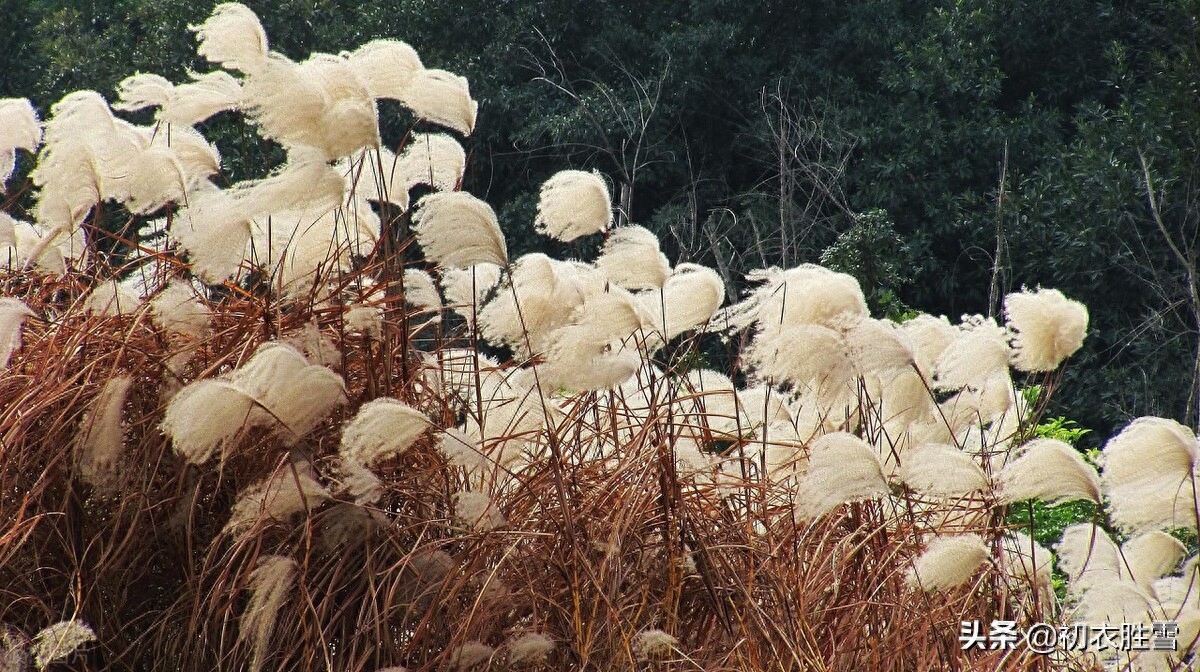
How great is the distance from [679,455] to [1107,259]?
9.67 m

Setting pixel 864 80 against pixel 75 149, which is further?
pixel 864 80

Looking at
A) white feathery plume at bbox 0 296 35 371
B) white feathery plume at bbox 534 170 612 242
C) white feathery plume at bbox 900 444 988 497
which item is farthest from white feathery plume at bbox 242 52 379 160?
white feathery plume at bbox 900 444 988 497

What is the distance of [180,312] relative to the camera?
8.93ft

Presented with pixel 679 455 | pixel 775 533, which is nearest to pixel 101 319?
pixel 679 455

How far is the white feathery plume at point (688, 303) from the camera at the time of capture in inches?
116

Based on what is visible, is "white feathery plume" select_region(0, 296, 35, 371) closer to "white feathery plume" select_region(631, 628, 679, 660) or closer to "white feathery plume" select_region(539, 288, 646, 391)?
"white feathery plume" select_region(539, 288, 646, 391)

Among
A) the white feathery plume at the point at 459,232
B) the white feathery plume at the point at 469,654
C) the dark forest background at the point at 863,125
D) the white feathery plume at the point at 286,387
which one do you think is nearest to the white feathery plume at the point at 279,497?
the white feathery plume at the point at 286,387

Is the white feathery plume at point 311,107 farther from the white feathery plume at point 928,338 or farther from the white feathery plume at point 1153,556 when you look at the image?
the white feathery plume at point 1153,556

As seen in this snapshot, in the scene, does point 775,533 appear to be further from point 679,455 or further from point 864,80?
point 864,80

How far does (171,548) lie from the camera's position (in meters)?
2.60

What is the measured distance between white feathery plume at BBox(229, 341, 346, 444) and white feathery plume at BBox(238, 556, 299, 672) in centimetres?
24

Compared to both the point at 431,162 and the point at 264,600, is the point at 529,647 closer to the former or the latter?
the point at 264,600

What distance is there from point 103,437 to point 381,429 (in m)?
0.58

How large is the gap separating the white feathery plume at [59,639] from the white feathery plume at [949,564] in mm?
1568
